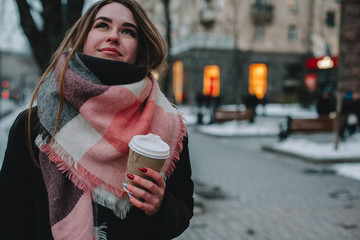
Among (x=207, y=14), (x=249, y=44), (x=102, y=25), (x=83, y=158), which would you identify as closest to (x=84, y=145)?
(x=83, y=158)

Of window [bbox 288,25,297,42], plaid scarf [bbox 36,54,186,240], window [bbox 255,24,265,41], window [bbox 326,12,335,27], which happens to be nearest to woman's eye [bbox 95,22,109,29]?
plaid scarf [bbox 36,54,186,240]

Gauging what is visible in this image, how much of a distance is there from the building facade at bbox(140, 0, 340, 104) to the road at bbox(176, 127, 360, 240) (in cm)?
2284

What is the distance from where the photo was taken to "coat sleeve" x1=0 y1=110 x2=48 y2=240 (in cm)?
144

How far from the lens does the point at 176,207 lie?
1435mm

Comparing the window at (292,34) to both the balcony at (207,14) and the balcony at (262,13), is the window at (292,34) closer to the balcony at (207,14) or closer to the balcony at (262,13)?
the balcony at (262,13)

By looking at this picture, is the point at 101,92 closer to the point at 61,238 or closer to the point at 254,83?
the point at 61,238

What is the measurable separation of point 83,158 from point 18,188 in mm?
305

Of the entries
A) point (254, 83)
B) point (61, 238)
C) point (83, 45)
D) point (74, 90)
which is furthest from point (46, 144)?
point (254, 83)

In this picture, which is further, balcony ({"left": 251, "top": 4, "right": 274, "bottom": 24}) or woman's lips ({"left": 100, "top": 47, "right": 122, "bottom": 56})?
balcony ({"left": 251, "top": 4, "right": 274, "bottom": 24})

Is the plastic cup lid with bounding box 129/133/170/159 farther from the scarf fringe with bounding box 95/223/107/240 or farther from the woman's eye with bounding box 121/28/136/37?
the woman's eye with bounding box 121/28/136/37

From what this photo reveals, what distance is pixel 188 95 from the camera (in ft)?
108

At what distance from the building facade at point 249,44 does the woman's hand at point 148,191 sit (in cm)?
2961

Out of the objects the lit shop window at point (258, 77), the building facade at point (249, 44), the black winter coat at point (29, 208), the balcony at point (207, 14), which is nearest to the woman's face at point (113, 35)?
the black winter coat at point (29, 208)

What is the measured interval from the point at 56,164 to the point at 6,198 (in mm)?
253
